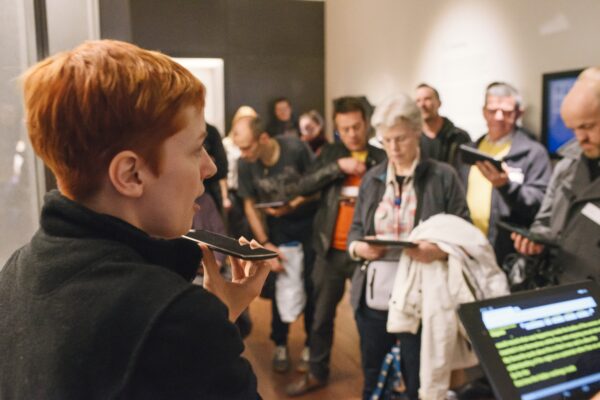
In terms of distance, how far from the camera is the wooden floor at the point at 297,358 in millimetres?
2748

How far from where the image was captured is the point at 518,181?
8.59 feet

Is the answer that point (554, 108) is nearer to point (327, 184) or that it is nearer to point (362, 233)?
point (327, 184)

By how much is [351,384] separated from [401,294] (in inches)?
40.1

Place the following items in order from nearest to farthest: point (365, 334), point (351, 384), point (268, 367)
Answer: point (365, 334), point (351, 384), point (268, 367)

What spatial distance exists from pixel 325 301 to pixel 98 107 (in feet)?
7.51

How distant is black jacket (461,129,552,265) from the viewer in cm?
250

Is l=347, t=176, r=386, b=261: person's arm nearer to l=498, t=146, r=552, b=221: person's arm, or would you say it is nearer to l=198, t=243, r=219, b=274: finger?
l=498, t=146, r=552, b=221: person's arm

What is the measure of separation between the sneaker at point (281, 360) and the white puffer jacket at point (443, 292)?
1162mm

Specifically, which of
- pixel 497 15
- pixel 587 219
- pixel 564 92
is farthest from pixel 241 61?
pixel 587 219

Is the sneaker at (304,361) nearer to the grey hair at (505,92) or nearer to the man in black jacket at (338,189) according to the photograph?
the man in black jacket at (338,189)

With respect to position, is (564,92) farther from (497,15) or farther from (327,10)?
(327,10)

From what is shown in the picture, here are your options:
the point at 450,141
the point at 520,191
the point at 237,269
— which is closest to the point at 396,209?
the point at 520,191

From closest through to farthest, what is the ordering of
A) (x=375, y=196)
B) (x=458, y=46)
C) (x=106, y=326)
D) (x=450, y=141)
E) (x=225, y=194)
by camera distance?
(x=106, y=326) < (x=375, y=196) < (x=450, y=141) < (x=225, y=194) < (x=458, y=46)

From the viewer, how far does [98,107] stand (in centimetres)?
54
